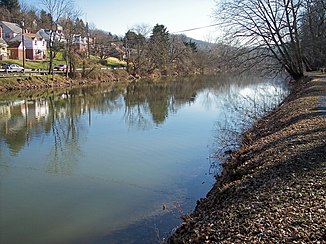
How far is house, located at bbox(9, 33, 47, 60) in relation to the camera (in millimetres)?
66562

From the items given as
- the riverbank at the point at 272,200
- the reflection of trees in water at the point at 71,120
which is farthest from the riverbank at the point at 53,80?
the riverbank at the point at 272,200

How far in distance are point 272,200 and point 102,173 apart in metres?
6.67

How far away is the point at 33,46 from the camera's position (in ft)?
219

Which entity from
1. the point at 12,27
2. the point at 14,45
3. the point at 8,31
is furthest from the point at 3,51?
the point at 12,27

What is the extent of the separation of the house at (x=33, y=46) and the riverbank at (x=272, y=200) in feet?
210

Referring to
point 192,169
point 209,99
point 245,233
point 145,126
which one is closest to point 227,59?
point 209,99

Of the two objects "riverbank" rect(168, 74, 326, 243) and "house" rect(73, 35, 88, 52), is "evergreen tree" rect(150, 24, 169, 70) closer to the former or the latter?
"house" rect(73, 35, 88, 52)

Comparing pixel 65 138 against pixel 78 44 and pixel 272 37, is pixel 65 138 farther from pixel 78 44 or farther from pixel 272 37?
pixel 78 44

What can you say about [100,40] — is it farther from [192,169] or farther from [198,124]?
[192,169]

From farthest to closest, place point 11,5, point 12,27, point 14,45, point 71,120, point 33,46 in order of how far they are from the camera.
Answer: point 11,5 < point 12,27 < point 33,46 < point 14,45 < point 71,120

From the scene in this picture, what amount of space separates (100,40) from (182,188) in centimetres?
7883

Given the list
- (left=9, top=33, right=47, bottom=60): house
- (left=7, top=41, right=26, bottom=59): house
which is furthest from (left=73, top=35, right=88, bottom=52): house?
(left=7, top=41, right=26, bottom=59): house

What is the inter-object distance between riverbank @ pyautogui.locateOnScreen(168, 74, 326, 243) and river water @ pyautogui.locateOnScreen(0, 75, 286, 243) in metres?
1.39

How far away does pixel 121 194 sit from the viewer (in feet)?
31.6
